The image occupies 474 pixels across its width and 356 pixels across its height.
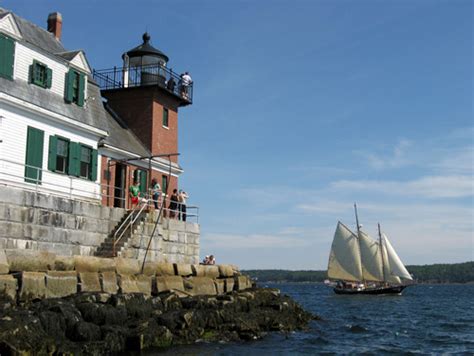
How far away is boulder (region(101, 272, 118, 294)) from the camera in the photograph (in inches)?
767

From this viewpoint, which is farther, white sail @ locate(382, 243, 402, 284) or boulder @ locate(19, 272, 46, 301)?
white sail @ locate(382, 243, 402, 284)

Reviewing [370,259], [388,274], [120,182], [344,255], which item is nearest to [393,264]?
[388,274]

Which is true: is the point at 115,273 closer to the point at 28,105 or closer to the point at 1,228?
the point at 1,228

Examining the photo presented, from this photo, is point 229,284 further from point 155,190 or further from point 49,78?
point 49,78

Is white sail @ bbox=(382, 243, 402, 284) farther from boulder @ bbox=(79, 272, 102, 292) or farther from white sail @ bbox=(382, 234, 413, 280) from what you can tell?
boulder @ bbox=(79, 272, 102, 292)

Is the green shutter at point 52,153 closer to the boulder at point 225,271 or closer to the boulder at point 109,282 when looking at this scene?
the boulder at point 109,282

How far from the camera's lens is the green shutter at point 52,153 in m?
23.1

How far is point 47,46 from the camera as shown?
2564cm

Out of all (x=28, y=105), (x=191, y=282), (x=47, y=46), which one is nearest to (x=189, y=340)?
(x=191, y=282)

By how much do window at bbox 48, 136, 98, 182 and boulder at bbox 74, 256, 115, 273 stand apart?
16.2 feet

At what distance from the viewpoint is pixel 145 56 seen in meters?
32.5

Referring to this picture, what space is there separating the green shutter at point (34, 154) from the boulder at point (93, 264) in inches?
161

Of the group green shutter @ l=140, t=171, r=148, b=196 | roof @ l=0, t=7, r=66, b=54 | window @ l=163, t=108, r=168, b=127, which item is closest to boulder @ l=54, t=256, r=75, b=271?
roof @ l=0, t=7, r=66, b=54

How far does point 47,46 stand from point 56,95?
9.23ft
